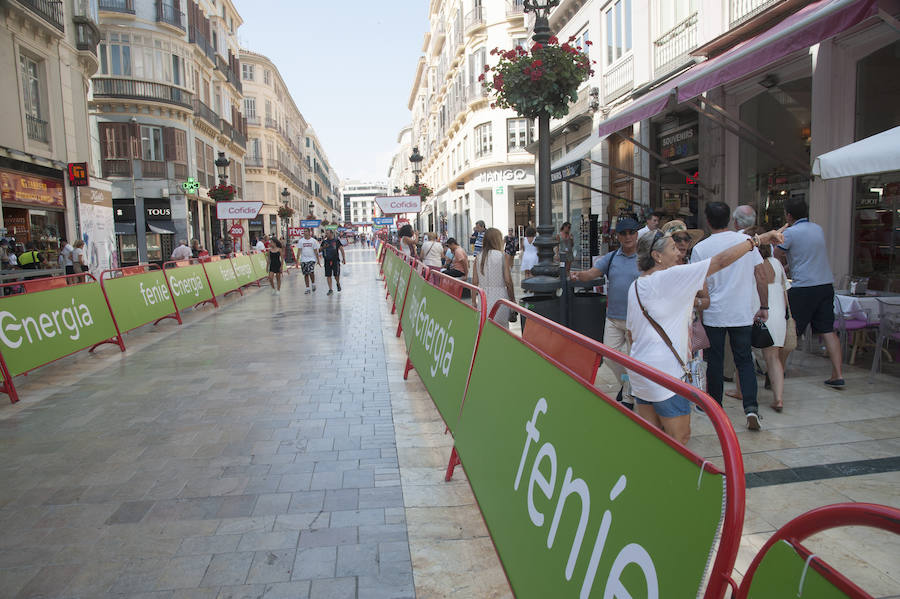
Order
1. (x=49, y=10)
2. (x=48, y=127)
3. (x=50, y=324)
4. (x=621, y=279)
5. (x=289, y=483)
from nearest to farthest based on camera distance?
1. (x=289, y=483)
2. (x=621, y=279)
3. (x=50, y=324)
4. (x=49, y=10)
5. (x=48, y=127)

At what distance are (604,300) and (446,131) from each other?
39053mm

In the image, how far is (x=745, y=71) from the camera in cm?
716

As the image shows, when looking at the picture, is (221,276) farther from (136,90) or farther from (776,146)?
(136,90)

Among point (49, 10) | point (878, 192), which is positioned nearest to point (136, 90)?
point (49, 10)

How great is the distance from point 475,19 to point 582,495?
113ft

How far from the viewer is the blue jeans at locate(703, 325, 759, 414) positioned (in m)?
4.88

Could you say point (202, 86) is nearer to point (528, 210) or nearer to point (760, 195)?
point (528, 210)

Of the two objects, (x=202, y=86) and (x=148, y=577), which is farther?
(x=202, y=86)

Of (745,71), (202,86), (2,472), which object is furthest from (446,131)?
(2,472)

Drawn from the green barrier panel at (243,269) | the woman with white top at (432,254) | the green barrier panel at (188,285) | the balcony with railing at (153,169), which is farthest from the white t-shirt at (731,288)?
the balcony with railing at (153,169)

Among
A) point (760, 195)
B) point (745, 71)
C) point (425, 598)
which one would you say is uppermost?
point (745, 71)

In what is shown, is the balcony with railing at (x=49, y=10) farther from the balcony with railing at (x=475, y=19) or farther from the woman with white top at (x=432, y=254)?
the balcony with railing at (x=475, y=19)

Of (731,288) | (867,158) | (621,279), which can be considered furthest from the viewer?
(621,279)

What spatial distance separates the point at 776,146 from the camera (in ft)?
33.2
